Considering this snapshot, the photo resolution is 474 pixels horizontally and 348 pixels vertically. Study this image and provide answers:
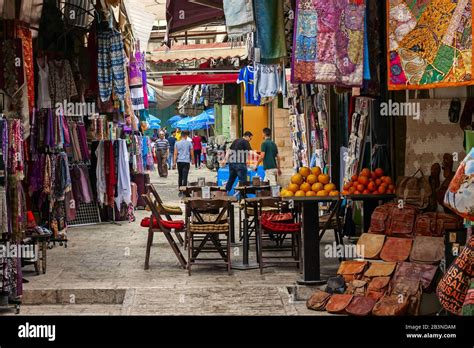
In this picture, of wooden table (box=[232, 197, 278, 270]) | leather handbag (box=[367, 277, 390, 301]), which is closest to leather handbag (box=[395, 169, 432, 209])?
leather handbag (box=[367, 277, 390, 301])

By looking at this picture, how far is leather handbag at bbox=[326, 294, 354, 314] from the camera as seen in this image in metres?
9.38

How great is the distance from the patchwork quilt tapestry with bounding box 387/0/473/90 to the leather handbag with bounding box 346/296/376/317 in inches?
84.7

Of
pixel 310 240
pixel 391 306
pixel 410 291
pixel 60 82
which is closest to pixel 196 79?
pixel 60 82

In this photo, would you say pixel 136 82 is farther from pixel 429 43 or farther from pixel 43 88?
pixel 429 43

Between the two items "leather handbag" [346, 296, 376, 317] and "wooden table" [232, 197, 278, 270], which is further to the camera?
"wooden table" [232, 197, 278, 270]

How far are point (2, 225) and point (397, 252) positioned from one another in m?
4.11

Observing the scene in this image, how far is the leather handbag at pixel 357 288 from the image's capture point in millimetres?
9609

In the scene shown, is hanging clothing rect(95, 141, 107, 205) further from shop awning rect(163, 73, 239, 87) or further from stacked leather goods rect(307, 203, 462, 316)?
stacked leather goods rect(307, 203, 462, 316)

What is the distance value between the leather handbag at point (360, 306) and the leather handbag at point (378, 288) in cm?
7

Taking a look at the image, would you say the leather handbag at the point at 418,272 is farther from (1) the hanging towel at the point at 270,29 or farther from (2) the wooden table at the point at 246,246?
(2) the wooden table at the point at 246,246

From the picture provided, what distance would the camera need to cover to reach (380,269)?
9742 millimetres

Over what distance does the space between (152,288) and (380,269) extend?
9.01 feet

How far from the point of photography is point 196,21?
1354 cm
